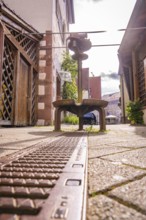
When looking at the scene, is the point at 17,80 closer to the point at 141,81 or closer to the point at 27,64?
the point at 27,64

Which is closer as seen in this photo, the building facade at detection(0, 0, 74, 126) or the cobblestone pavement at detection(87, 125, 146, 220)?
the cobblestone pavement at detection(87, 125, 146, 220)

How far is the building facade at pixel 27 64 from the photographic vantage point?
434 cm

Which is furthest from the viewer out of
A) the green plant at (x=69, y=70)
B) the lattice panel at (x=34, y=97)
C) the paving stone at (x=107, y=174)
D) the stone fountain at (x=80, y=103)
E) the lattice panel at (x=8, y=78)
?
the green plant at (x=69, y=70)

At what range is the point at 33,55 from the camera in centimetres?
616

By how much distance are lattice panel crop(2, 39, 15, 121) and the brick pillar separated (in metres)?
1.60

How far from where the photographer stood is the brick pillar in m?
6.06

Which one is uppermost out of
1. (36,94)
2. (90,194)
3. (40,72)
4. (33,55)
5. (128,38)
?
(128,38)

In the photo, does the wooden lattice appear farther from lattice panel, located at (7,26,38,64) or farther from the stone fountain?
the stone fountain

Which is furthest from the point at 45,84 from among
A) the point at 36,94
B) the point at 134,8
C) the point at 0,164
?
the point at 0,164

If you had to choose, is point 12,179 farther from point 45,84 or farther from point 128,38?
point 128,38

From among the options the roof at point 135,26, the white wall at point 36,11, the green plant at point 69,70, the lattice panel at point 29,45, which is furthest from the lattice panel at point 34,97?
the green plant at point 69,70

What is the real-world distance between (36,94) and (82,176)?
5.69 metres

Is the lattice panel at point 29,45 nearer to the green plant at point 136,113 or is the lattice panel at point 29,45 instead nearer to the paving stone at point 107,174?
the green plant at point 136,113

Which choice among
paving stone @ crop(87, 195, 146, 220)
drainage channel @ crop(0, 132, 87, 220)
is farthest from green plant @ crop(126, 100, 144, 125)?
paving stone @ crop(87, 195, 146, 220)
